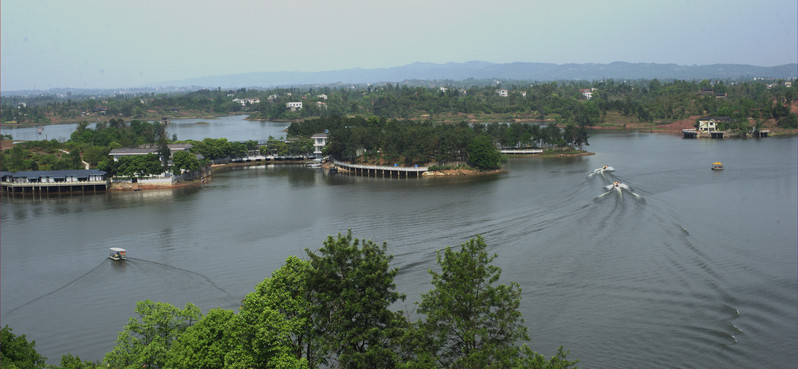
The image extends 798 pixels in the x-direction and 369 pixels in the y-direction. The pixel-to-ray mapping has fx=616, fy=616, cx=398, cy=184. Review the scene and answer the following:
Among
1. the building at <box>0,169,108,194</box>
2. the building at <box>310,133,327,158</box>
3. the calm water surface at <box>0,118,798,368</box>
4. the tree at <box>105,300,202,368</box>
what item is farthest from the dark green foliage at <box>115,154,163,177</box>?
the tree at <box>105,300,202,368</box>

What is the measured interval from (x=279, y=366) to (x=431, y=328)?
2001 mm

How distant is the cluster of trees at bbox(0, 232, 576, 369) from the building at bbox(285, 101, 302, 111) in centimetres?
7618

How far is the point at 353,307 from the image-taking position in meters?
8.38

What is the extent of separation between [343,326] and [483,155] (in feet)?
79.2

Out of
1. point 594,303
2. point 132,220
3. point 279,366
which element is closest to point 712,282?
point 594,303

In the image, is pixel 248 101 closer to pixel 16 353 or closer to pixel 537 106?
pixel 537 106

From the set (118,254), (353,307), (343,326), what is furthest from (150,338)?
(118,254)

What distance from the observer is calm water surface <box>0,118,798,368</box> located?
11.6 metres

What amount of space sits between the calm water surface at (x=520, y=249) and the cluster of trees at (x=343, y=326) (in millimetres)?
3219

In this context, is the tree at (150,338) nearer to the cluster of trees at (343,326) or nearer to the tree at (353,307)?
the cluster of trees at (343,326)

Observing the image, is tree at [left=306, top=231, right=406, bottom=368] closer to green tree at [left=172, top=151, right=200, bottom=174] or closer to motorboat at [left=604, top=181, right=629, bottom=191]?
motorboat at [left=604, top=181, right=629, bottom=191]

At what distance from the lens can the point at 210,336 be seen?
8023 millimetres

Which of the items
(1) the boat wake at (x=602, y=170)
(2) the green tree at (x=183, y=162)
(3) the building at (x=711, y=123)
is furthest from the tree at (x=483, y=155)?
(3) the building at (x=711, y=123)

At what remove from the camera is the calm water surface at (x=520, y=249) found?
1163 centimetres
